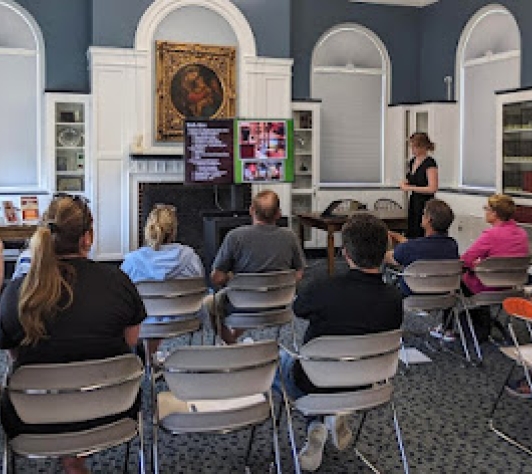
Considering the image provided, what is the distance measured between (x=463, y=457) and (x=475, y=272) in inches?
63.5

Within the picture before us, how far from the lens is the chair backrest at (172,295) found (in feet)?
12.1

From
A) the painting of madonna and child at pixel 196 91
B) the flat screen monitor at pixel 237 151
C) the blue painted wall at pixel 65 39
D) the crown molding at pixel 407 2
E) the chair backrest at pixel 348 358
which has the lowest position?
the chair backrest at pixel 348 358

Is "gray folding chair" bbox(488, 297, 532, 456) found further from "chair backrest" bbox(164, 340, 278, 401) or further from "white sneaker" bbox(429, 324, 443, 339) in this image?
"white sneaker" bbox(429, 324, 443, 339)

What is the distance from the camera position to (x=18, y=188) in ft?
28.8

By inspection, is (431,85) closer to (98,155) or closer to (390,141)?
(390,141)

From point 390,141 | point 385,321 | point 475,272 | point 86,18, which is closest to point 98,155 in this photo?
point 86,18

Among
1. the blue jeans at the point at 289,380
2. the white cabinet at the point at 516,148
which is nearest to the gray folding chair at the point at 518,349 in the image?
the blue jeans at the point at 289,380

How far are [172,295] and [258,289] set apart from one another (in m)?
0.52

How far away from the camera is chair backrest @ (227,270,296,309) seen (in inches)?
157

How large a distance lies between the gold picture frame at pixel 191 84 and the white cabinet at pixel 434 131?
2716mm

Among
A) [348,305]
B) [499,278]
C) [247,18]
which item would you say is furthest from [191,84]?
[348,305]

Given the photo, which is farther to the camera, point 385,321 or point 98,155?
point 98,155

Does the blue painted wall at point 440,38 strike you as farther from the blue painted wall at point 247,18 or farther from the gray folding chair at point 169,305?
the gray folding chair at point 169,305

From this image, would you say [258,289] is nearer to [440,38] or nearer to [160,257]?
[160,257]
